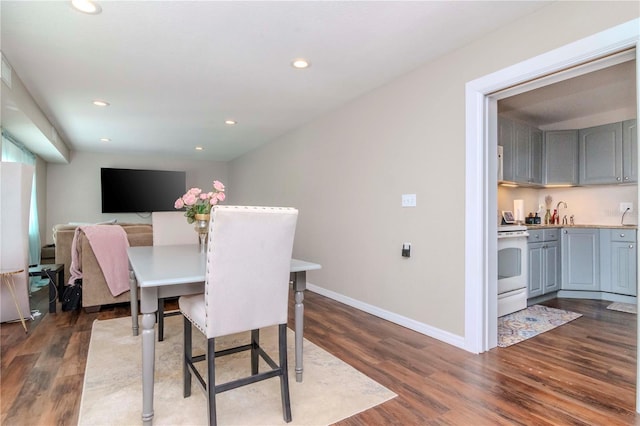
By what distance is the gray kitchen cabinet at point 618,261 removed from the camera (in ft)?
12.7

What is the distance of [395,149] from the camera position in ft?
10.7

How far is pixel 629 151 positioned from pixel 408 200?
9.51ft

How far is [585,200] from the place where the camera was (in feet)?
14.8

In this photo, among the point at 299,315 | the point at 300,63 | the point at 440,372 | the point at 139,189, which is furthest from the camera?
the point at 139,189

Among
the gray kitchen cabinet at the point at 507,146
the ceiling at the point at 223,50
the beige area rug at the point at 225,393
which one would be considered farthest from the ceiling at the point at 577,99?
the beige area rug at the point at 225,393

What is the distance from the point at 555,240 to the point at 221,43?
170 inches

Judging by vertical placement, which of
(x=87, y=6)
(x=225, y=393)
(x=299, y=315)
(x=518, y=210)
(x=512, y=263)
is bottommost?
(x=225, y=393)

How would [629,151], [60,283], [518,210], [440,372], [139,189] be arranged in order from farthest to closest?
[139,189] < [518,210] < [629,151] < [60,283] < [440,372]

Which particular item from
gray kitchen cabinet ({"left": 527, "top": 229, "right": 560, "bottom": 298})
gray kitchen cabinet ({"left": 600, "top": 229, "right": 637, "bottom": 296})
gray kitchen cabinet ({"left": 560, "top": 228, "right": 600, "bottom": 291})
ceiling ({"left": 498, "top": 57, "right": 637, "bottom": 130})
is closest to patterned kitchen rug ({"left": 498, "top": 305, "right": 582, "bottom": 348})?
gray kitchen cabinet ({"left": 527, "top": 229, "right": 560, "bottom": 298})

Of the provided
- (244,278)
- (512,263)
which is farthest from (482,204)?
(244,278)

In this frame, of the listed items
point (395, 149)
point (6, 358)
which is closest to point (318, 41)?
point (395, 149)

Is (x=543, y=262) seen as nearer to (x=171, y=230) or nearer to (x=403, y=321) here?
(x=403, y=321)

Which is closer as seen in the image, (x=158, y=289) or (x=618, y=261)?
(x=158, y=289)

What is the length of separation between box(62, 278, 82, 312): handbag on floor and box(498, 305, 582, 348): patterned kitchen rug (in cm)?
400
